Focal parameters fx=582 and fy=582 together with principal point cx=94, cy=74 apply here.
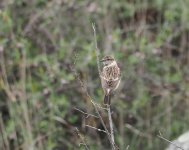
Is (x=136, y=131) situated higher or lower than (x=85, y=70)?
lower

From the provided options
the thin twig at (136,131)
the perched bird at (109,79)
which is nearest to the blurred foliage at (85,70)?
the thin twig at (136,131)

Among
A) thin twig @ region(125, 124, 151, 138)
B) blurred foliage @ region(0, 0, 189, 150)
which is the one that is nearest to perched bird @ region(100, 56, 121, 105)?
blurred foliage @ region(0, 0, 189, 150)

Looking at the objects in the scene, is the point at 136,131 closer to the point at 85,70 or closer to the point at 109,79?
the point at 85,70

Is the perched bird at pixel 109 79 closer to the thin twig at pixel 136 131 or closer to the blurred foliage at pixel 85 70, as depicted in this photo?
the blurred foliage at pixel 85 70

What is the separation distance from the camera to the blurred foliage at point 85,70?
16.4 feet

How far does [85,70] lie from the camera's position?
16.9 ft

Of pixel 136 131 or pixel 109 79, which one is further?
pixel 136 131

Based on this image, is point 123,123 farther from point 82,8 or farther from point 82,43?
point 82,8

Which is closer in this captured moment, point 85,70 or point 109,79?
point 109,79

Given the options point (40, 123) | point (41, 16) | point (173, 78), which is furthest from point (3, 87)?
point (173, 78)

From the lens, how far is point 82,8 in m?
5.57

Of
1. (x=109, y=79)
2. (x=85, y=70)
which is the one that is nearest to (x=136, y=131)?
(x=85, y=70)

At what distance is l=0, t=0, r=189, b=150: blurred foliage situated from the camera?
4.99 meters

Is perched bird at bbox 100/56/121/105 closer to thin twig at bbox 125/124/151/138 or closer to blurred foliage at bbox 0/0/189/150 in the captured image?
blurred foliage at bbox 0/0/189/150
